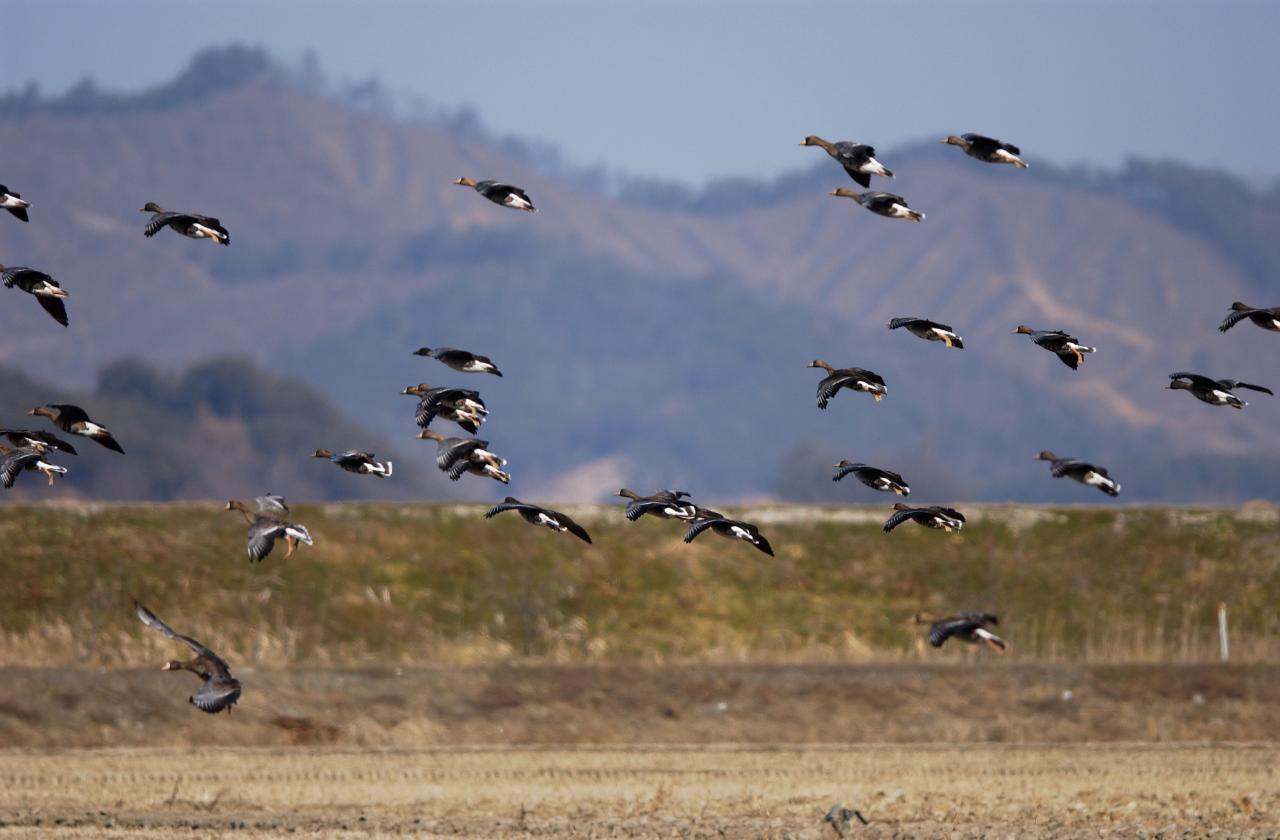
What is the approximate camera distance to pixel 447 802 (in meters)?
34.8

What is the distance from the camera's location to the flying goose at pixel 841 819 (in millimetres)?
30077

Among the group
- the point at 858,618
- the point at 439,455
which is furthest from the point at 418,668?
the point at 439,455

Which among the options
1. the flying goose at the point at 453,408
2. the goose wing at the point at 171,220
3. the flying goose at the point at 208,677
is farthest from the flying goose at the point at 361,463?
the goose wing at the point at 171,220

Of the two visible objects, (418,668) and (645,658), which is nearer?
(418,668)

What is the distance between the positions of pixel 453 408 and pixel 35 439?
618 cm

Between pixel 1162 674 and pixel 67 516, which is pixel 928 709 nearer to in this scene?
pixel 1162 674

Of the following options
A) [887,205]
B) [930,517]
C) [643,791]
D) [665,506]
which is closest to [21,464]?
[665,506]

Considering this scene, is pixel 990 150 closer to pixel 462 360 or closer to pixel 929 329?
pixel 929 329

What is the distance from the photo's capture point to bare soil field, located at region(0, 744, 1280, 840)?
3123 centimetres

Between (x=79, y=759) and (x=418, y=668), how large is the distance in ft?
34.2

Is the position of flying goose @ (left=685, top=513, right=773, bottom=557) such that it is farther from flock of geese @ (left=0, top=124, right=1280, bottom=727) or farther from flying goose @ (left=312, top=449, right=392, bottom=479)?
flying goose @ (left=312, top=449, right=392, bottom=479)

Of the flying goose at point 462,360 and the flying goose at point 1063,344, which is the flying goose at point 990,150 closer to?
the flying goose at point 1063,344

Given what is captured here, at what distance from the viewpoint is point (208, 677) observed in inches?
1200

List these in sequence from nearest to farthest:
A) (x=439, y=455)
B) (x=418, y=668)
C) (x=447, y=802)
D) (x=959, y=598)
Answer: (x=439, y=455), (x=447, y=802), (x=418, y=668), (x=959, y=598)
